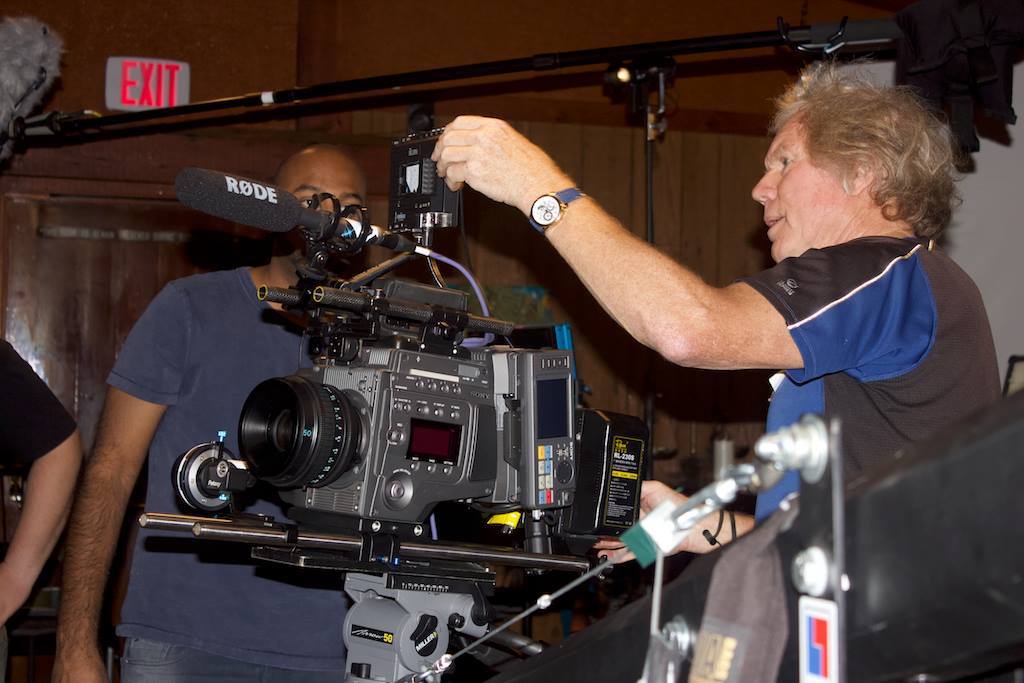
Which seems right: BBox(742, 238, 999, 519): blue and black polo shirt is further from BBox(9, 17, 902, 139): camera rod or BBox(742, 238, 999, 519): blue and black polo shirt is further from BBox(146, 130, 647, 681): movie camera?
BBox(9, 17, 902, 139): camera rod

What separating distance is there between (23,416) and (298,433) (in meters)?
1.14

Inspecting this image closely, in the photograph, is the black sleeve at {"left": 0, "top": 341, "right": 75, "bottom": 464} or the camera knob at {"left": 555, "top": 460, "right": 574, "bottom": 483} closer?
the camera knob at {"left": 555, "top": 460, "right": 574, "bottom": 483}

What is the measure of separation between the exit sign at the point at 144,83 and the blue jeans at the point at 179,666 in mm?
2565

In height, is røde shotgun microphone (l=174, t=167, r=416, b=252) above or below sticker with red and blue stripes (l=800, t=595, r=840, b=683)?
above

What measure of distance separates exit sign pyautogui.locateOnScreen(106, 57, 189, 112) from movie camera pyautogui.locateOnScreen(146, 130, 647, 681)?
288 cm

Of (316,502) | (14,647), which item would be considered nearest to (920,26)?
(316,502)

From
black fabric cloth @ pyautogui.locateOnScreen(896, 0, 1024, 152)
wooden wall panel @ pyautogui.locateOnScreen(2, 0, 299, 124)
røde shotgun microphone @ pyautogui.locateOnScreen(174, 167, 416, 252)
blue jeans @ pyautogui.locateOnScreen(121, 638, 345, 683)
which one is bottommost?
blue jeans @ pyautogui.locateOnScreen(121, 638, 345, 683)

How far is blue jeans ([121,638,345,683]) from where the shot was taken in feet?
6.33

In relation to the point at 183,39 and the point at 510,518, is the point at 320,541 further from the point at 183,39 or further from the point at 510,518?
the point at 183,39

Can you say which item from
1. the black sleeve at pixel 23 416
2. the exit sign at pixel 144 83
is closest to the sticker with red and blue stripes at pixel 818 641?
the black sleeve at pixel 23 416

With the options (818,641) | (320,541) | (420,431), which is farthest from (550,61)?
(818,641)

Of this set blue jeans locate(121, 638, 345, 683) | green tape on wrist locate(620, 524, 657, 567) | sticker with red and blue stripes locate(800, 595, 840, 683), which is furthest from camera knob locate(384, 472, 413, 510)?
blue jeans locate(121, 638, 345, 683)

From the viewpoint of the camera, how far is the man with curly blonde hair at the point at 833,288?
4.07ft

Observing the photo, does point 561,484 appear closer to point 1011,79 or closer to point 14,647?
point 1011,79
